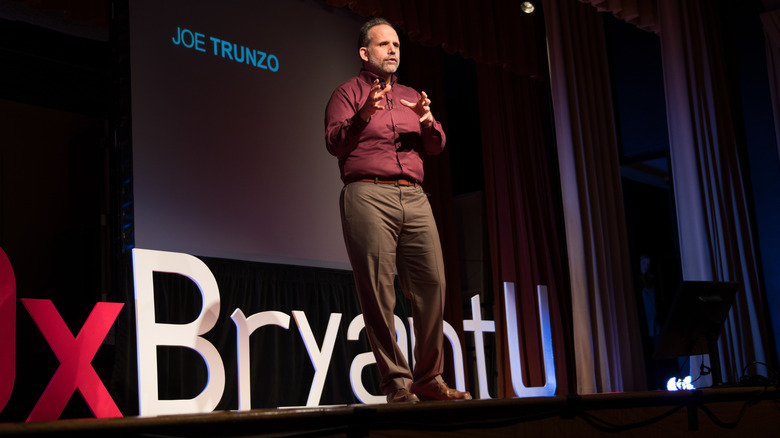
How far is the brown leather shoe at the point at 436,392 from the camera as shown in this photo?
2.26 meters

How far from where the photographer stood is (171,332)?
345 cm

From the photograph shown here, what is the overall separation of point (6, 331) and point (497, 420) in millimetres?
2285

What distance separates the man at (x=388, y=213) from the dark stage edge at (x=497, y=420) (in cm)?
59

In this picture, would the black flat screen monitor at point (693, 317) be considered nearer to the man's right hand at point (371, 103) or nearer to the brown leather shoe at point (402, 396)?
the brown leather shoe at point (402, 396)

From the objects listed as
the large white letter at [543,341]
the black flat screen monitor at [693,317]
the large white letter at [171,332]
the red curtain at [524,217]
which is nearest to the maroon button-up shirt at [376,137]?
the black flat screen monitor at [693,317]

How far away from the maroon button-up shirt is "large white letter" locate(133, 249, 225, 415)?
1.38 m

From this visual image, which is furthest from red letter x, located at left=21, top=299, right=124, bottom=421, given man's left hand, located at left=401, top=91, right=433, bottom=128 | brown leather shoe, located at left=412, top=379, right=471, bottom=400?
man's left hand, located at left=401, top=91, right=433, bottom=128

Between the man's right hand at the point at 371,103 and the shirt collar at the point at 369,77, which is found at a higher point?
the shirt collar at the point at 369,77

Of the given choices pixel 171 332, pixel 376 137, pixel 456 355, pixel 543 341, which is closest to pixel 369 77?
pixel 376 137

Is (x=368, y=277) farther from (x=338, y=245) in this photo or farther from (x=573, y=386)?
(x=573, y=386)

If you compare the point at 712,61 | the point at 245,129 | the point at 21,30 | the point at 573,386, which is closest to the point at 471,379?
the point at 573,386

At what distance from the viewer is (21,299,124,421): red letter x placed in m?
3.00

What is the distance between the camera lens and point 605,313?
5.16 meters

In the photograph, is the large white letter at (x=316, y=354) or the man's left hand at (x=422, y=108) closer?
the man's left hand at (x=422, y=108)
